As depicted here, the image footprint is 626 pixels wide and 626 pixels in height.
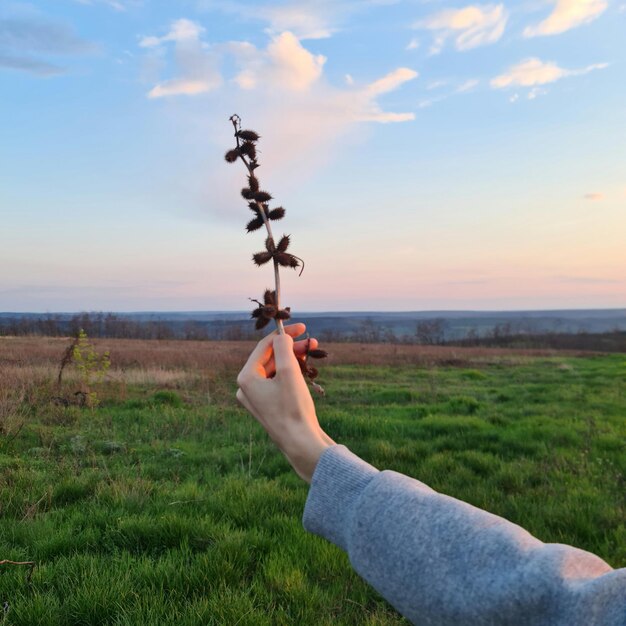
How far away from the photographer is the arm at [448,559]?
2.65ft

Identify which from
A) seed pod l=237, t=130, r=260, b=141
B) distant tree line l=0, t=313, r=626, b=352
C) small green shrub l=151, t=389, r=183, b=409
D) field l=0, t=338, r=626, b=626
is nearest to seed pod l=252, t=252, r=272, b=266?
seed pod l=237, t=130, r=260, b=141

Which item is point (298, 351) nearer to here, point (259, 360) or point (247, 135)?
point (259, 360)

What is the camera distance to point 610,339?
64.2 metres

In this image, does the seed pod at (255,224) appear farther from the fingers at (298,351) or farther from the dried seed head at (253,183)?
the fingers at (298,351)

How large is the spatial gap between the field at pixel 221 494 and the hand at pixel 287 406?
7.53 feet

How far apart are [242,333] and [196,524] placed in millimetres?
66485

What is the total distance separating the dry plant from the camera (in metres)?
1.43

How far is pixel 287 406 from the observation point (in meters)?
1.42

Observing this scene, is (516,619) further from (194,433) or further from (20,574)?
(194,433)

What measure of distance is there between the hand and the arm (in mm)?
70

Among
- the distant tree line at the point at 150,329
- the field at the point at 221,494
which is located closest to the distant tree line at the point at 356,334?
the distant tree line at the point at 150,329

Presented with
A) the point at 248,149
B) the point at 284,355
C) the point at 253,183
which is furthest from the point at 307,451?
the point at 248,149

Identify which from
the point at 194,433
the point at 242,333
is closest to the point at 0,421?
the point at 194,433

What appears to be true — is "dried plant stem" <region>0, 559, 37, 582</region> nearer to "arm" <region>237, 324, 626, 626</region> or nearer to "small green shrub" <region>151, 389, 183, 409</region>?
"arm" <region>237, 324, 626, 626</region>
